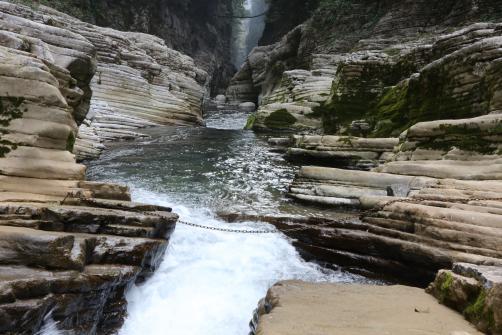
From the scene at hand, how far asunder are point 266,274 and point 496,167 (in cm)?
590

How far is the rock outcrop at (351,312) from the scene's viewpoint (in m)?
4.68

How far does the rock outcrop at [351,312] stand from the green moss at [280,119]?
21.3m

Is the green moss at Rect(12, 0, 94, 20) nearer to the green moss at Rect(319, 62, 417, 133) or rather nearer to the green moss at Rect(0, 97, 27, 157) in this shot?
the green moss at Rect(319, 62, 417, 133)

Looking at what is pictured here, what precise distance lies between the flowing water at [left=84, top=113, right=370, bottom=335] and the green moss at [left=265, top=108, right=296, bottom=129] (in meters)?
10.6

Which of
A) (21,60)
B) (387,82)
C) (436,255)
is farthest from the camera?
(387,82)

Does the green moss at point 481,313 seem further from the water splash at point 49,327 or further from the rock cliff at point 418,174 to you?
the water splash at point 49,327

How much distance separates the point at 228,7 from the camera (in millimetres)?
81500

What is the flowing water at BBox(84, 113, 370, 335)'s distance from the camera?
6.87 meters

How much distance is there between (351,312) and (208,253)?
13.4 feet

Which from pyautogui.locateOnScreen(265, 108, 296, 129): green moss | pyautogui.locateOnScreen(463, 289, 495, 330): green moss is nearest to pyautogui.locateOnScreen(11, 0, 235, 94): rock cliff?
pyautogui.locateOnScreen(265, 108, 296, 129): green moss

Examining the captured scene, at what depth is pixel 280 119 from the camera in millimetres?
27844

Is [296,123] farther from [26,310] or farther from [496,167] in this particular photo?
[26,310]

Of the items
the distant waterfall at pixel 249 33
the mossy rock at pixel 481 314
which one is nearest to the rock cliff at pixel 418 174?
the mossy rock at pixel 481 314

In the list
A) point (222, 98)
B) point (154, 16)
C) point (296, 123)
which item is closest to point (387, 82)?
point (296, 123)
